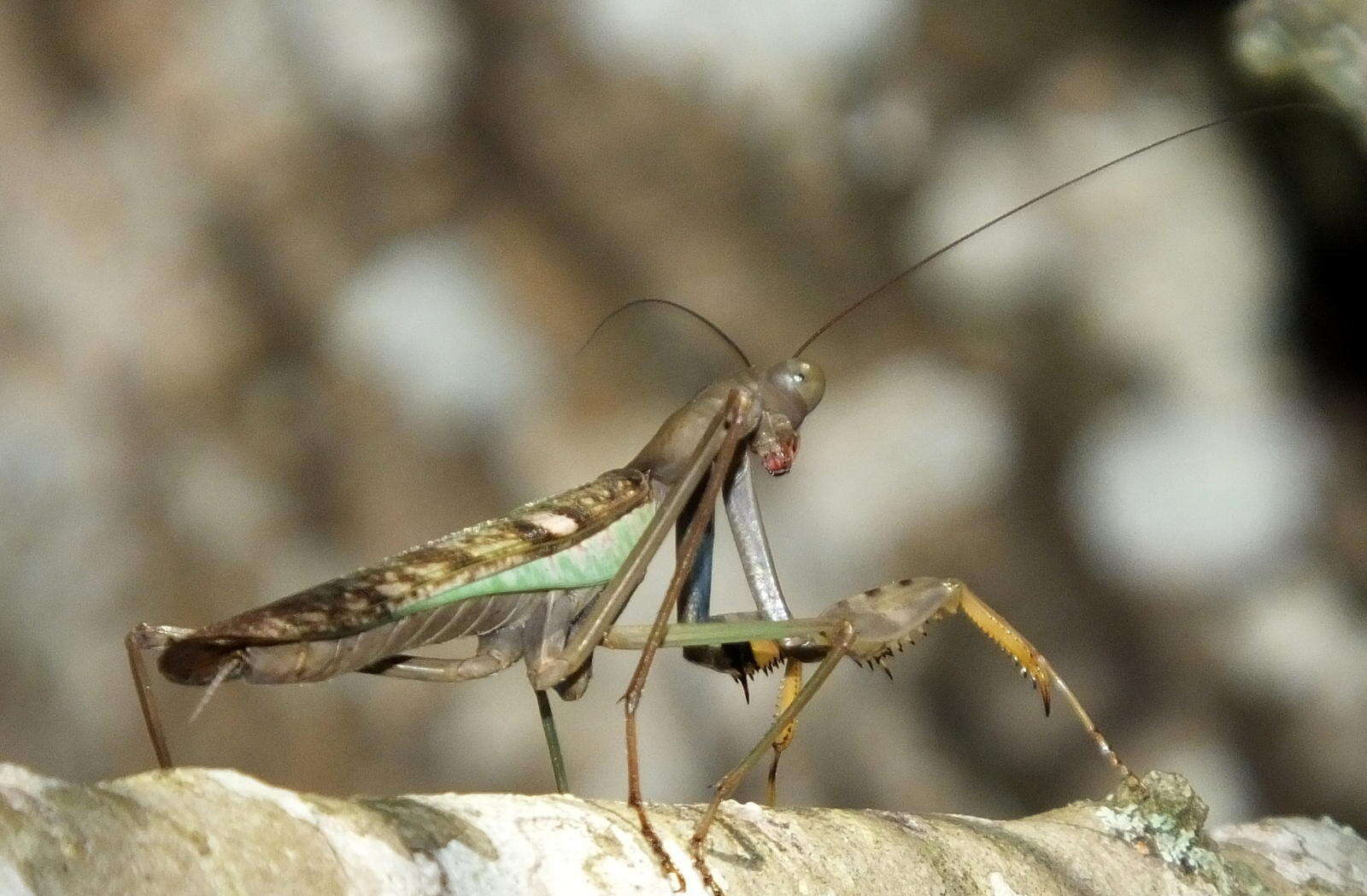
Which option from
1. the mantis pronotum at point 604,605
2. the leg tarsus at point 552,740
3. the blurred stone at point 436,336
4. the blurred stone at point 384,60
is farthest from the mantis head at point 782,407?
the blurred stone at point 384,60

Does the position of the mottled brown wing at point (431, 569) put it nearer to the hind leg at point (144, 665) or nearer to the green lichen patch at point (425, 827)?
the hind leg at point (144, 665)

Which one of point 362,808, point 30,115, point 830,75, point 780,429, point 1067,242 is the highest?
point 30,115

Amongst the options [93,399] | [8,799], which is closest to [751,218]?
[93,399]

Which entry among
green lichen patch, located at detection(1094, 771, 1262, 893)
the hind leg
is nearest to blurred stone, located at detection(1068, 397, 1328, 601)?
green lichen patch, located at detection(1094, 771, 1262, 893)

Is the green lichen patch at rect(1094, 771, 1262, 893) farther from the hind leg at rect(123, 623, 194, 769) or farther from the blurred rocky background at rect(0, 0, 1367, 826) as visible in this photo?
the blurred rocky background at rect(0, 0, 1367, 826)

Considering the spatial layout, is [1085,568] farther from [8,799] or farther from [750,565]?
[8,799]
